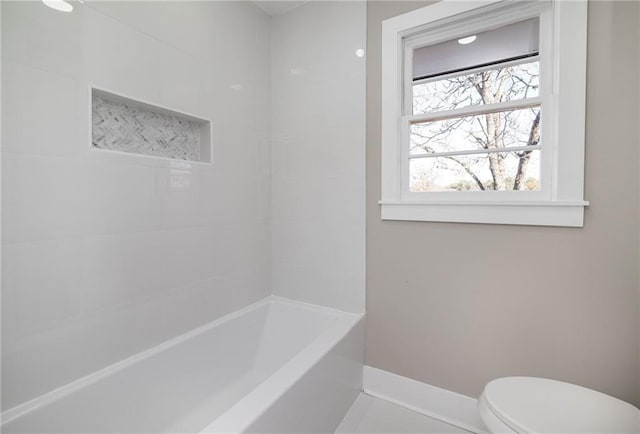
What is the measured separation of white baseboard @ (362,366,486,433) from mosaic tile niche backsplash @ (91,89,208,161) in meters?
1.74

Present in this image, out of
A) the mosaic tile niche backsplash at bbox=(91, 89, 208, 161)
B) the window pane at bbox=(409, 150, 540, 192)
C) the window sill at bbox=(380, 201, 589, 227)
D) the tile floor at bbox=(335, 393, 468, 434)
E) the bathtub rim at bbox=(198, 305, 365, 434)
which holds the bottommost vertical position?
the tile floor at bbox=(335, 393, 468, 434)

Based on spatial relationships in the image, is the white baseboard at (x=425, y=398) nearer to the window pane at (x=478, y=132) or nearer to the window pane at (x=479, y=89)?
the window pane at (x=478, y=132)

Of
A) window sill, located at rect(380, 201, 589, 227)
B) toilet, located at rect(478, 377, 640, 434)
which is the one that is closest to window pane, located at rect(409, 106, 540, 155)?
window sill, located at rect(380, 201, 589, 227)

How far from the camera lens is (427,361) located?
1719mm

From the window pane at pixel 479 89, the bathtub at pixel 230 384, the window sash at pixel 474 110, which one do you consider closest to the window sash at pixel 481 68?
the window pane at pixel 479 89

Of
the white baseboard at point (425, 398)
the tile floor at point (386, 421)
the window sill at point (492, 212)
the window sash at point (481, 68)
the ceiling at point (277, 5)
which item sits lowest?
the tile floor at point (386, 421)

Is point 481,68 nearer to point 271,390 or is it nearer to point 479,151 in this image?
point 479,151

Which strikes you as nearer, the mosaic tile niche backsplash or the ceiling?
the mosaic tile niche backsplash

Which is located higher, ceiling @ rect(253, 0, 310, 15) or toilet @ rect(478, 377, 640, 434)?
ceiling @ rect(253, 0, 310, 15)

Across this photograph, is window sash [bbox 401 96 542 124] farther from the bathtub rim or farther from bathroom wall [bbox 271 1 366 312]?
the bathtub rim

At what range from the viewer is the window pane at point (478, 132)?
1.53 meters

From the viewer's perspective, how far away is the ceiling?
202cm

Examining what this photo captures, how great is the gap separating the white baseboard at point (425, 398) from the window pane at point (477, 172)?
3.78ft

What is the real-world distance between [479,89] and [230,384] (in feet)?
7.36
